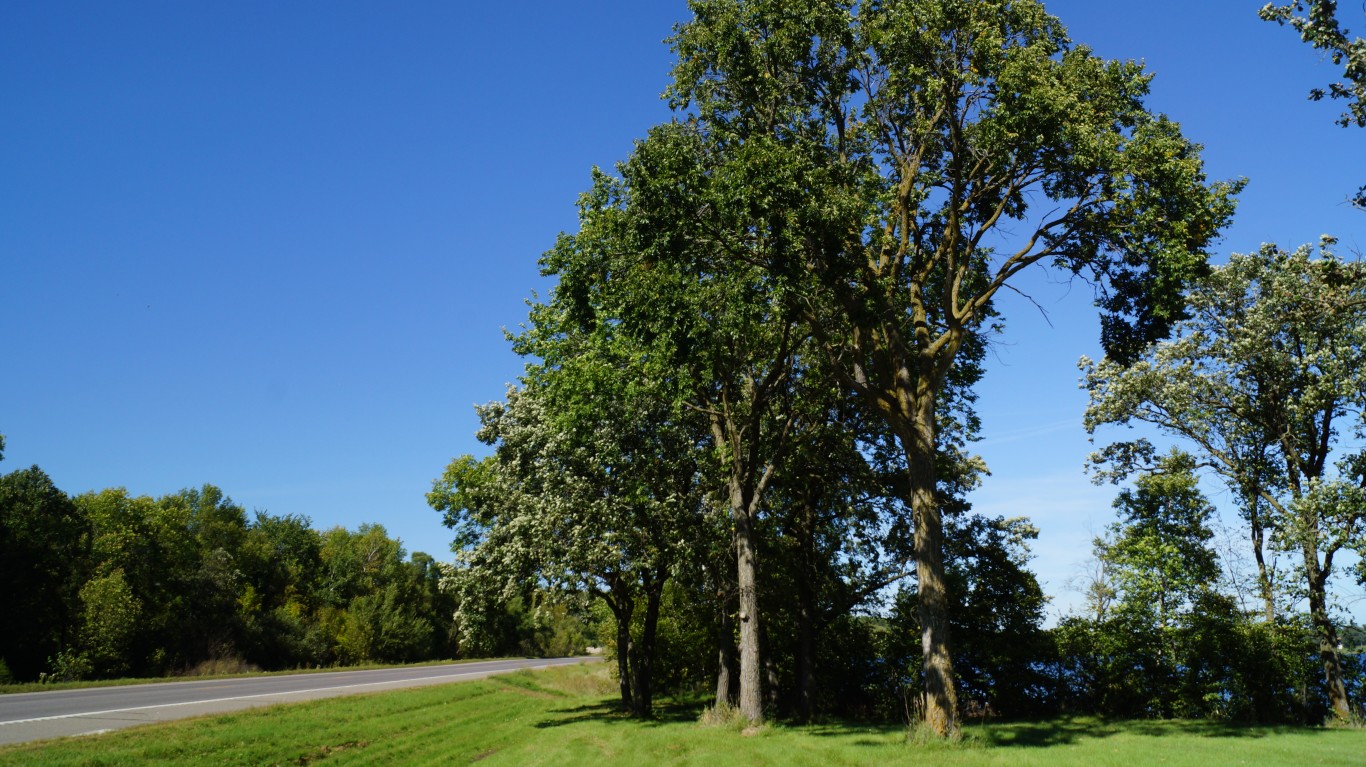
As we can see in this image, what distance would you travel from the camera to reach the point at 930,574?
15.1 m

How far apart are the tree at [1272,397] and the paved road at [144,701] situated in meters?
28.4

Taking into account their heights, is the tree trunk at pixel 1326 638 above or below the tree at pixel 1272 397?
below

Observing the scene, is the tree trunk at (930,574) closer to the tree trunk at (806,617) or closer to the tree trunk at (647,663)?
the tree trunk at (806,617)

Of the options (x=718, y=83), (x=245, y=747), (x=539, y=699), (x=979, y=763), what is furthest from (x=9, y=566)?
(x=979, y=763)

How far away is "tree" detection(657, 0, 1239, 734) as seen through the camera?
47.3 ft

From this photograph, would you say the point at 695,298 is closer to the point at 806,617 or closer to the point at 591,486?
the point at 591,486

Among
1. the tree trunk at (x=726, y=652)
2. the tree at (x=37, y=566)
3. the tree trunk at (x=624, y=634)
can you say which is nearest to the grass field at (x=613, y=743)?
the tree trunk at (x=624, y=634)

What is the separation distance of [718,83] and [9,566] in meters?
48.1

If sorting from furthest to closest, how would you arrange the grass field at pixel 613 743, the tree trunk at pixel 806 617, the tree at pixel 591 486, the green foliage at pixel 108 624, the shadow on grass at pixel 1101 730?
the green foliage at pixel 108 624 → the tree trunk at pixel 806 617 → the tree at pixel 591 486 → the shadow on grass at pixel 1101 730 → the grass field at pixel 613 743

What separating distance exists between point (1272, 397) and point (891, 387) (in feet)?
40.7

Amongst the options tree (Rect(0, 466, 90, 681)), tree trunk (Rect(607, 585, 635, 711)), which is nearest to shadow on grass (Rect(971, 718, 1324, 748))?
tree trunk (Rect(607, 585, 635, 711))

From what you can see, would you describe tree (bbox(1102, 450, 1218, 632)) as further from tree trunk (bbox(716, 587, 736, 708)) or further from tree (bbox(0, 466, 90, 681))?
tree (bbox(0, 466, 90, 681))

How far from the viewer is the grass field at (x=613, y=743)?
12734 mm

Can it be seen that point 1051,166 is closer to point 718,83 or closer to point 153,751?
point 718,83
